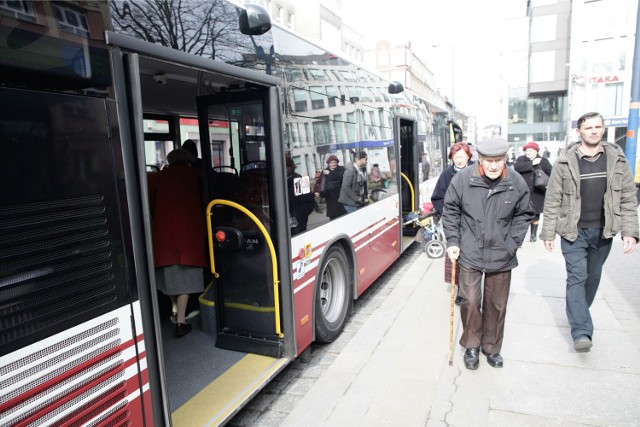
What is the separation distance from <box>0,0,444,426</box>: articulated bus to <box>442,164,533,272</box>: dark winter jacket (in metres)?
1.26

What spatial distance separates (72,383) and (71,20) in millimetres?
1506

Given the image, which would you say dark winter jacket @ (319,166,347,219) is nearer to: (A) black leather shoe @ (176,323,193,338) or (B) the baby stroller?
(A) black leather shoe @ (176,323,193,338)

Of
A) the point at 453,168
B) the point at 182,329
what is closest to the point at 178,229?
the point at 182,329

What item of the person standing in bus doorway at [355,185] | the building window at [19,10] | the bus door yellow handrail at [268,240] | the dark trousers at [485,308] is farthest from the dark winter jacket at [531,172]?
the building window at [19,10]

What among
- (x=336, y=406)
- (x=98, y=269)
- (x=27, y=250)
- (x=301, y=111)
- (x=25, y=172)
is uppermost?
(x=301, y=111)

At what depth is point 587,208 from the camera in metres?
3.83

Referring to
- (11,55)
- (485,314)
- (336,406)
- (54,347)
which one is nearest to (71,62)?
(11,55)

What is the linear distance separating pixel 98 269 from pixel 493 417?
2654 mm

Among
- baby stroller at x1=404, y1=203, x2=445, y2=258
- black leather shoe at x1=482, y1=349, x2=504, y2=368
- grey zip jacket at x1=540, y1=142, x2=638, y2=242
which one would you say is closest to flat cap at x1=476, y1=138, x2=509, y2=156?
grey zip jacket at x1=540, y1=142, x2=638, y2=242

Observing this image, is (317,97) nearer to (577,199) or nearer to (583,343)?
(577,199)

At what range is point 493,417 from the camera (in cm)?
312

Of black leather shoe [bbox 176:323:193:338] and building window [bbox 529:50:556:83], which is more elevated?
building window [bbox 529:50:556:83]

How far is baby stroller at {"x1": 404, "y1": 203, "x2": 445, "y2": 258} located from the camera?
776cm

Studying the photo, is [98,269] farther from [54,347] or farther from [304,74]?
[304,74]
